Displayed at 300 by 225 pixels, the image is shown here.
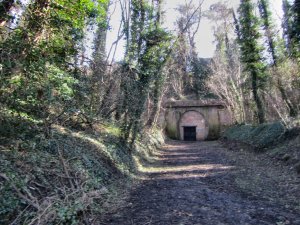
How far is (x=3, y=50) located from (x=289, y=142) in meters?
11.4

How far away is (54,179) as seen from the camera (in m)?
6.23

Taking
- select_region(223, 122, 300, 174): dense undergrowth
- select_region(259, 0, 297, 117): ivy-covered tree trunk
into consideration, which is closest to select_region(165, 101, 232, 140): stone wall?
select_region(259, 0, 297, 117): ivy-covered tree trunk

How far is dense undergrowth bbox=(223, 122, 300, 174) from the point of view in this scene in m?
10.7

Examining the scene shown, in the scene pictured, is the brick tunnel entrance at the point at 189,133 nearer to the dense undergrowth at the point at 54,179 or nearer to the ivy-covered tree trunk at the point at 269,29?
the ivy-covered tree trunk at the point at 269,29

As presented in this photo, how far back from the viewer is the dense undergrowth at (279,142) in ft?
35.1

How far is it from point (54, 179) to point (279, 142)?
10.9 metres

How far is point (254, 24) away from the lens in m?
20.8

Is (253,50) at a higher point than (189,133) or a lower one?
higher

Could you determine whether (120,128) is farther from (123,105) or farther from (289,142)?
(289,142)

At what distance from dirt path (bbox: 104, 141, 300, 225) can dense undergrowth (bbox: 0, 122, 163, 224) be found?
761mm

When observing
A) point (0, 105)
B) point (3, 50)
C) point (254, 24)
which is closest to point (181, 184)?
point (0, 105)

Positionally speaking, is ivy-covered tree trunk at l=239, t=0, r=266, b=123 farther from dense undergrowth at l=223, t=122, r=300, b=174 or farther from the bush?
dense undergrowth at l=223, t=122, r=300, b=174

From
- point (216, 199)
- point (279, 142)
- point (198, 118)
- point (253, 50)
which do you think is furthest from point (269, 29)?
point (216, 199)

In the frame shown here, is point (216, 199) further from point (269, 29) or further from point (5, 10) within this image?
point (269, 29)
